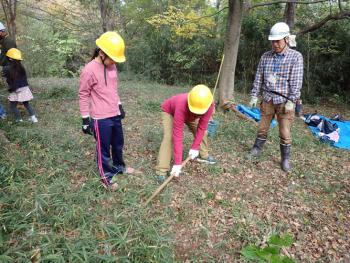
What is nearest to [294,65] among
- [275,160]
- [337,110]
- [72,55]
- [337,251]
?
[275,160]

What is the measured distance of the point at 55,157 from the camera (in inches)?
160

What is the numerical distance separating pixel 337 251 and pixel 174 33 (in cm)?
1009

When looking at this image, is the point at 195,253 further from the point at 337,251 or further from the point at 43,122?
the point at 43,122

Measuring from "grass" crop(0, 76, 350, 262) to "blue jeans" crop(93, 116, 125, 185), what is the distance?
0.60ft

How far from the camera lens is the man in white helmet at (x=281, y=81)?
12.7 feet

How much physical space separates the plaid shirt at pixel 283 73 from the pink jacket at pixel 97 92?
7.17 ft

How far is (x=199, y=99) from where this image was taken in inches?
126

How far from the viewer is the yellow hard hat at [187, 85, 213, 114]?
319 centimetres

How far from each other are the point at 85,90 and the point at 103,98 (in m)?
0.21

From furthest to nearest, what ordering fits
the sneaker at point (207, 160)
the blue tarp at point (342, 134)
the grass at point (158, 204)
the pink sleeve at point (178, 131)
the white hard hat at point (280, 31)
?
the blue tarp at point (342, 134)
the sneaker at point (207, 160)
the white hard hat at point (280, 31)
the pink sleeve at point (178, 131)
the grass at point (158, 204)

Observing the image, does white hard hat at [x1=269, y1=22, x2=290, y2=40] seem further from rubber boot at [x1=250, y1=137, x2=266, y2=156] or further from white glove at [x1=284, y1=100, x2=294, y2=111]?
rubber boot at [x1=250, y1=137, x2=266, y2=156]

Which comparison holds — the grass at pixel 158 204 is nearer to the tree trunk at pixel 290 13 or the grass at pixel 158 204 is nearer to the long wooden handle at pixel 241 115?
the long wooden handle at pixel 241 115

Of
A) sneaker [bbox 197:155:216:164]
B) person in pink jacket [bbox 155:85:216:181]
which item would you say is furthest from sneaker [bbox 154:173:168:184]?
sneaker [bbox 197:155:216:164]

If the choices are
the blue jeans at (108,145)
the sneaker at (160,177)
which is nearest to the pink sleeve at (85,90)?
the blue jeans at (108,145)
